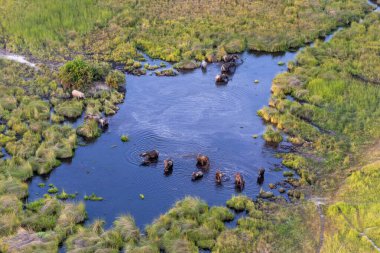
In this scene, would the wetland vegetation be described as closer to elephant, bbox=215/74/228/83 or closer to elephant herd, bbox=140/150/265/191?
elephant herd, bbox=140/150/265/191

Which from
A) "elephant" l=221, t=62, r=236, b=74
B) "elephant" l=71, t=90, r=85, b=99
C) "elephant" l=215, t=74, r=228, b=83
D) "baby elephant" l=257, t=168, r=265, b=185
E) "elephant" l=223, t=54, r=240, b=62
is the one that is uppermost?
"elephant" l=223, t=54, r=240, b=62

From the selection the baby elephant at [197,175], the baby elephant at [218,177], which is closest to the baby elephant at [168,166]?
the baby elephant at [197,175]

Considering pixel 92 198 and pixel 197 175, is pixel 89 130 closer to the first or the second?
pixel 92 198

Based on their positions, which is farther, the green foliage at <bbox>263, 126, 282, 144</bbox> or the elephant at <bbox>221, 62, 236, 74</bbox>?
the elephant at <bbox>221, 62, 236, 74</bbox>

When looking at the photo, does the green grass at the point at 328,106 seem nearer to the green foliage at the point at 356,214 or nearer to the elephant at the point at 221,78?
the green foliage at the point at 356,214

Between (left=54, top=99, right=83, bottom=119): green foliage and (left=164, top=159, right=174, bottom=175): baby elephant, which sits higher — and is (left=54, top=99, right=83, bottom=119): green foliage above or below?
above

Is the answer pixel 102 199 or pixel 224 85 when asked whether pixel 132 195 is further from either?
pixel 224 85

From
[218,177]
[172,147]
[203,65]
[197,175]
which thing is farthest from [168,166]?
[203,65]

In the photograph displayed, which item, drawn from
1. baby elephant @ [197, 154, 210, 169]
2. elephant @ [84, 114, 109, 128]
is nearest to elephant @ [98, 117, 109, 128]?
elephant @ [84, 114, 109, 128]
